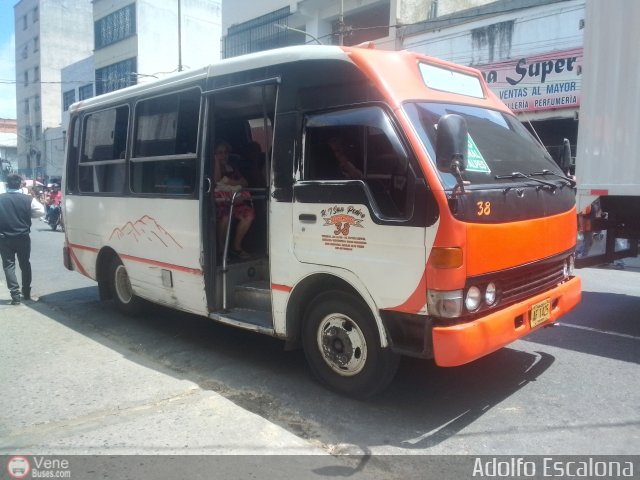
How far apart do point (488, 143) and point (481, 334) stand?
4.97 ft

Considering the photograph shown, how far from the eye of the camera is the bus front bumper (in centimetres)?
330

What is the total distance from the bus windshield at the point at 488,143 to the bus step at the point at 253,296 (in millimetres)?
2129

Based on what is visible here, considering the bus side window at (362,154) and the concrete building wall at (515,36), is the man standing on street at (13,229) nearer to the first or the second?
the bus side window at (362,154)

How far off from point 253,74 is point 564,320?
4.50m

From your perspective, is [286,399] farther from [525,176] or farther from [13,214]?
[13,214]

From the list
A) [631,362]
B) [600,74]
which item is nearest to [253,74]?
[600,74]

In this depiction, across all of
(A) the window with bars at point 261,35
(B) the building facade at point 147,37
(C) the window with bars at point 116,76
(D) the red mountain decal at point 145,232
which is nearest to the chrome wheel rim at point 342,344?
(D) the red mountain decal at point 145,232

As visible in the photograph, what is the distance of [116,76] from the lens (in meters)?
33.0

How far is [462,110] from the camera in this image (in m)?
4.13

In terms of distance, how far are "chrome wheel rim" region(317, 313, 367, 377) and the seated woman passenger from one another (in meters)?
1.65

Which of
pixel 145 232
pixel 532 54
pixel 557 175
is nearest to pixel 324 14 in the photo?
pixel 532 54

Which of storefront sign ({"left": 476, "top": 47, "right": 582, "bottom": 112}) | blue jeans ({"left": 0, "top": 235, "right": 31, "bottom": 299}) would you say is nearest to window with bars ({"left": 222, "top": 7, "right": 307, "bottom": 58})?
storefront sign ({"left": 476, "top": 47, "right": 582, "bottom": 112})

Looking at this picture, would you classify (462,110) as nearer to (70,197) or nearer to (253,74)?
(253,74)

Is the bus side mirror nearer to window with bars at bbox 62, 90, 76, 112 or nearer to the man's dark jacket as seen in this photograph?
the man's dark jacket
